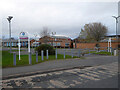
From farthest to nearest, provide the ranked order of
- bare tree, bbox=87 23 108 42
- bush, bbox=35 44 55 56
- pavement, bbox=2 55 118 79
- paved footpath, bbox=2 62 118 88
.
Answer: bare tree, bbox=87 23 108 42
bush, bbox=35 44 55 56
pavement, bbox=2 55 118 79
paved footpath, bbox=2 62 118 88

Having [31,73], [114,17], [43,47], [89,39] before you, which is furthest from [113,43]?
[31,73]

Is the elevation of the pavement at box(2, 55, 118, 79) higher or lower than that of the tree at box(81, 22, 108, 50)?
lower

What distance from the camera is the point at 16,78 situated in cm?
663

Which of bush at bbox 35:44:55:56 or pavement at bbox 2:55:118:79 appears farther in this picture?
bush at bbox 35:44:55:56

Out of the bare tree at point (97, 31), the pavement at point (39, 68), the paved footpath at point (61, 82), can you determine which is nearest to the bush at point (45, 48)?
the pavement at point (39, 68)

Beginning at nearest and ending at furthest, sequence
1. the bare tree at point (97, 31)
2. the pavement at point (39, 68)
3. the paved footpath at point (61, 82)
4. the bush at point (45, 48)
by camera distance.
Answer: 1. the paved footpath at point (61, 82)
2. the pavement at point (39, 68)
3. the bush at point (45, 48)
4. the bare tree at point (97, 31)

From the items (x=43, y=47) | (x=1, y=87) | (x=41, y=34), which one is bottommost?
(x=1, y=87)

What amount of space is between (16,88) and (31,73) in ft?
7.51

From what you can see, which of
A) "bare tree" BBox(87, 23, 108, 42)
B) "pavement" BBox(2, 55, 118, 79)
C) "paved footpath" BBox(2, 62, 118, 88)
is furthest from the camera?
"bare tree" BBox(87, 23, 108, 42)

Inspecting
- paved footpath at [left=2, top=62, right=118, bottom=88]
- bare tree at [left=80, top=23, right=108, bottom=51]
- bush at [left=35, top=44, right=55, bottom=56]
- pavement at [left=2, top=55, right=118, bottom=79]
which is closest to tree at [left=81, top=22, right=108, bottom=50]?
bare tree at [left=80, top=23, right=108, bottom=51]

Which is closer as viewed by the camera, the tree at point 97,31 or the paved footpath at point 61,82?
the paved footpath at point 61,82

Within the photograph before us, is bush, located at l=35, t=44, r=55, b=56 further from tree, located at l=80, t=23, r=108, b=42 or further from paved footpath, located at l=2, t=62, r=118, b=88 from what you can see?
tree, located at l=80, t=23, r=108, b=42

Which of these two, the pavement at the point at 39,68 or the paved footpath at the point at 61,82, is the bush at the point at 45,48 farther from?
the paved footpath at the point at 61,82

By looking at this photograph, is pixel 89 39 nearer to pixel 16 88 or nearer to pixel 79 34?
pixel 79 34
